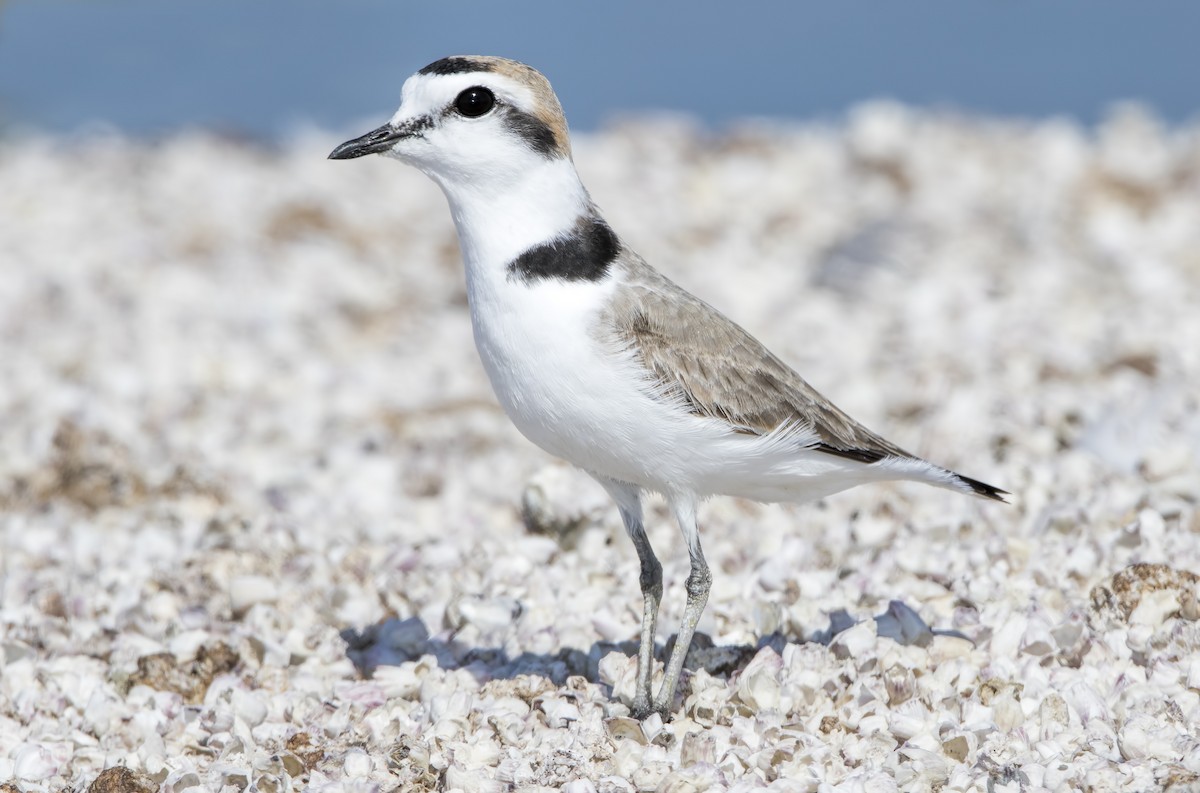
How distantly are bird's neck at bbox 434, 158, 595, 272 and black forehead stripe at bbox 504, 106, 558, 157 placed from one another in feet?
0.16

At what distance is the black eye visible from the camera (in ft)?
13.1

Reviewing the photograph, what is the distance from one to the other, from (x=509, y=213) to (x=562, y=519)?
5.95 feet

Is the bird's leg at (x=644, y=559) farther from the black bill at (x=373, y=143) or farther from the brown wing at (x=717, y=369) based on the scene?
the black bill at (x=373, y=143)

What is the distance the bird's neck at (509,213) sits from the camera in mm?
3986

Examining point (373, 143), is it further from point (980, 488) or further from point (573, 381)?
point (980, 488)

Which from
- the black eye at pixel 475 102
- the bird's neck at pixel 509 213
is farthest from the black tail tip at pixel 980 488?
the black eye at pixel 475 102

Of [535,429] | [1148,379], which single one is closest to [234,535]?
[535,429]

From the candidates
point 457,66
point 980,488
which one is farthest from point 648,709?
point 457,66

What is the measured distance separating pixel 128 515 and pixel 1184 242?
7703 millimetres

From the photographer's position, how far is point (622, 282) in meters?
4.10

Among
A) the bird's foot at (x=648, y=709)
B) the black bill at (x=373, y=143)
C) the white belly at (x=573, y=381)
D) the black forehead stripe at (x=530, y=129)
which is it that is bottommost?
the bird's foot at (x=648, y=709)

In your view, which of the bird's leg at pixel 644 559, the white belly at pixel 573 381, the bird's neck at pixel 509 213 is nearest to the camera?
the white belly at pixel 573 381

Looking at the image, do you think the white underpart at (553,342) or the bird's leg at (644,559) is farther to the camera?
the bird's leg at (644,559)

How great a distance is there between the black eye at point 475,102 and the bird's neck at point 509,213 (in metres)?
0.20
